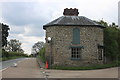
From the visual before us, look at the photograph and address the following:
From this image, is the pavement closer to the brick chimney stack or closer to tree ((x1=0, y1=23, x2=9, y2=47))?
the brick chimney stack

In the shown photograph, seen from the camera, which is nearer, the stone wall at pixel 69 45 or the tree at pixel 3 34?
the stone wall at pixel 69 45

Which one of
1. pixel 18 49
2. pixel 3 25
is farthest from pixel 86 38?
pixel 18 49

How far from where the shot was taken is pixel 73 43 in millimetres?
27078

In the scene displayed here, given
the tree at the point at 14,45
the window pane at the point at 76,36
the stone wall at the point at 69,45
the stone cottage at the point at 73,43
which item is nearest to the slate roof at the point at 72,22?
the stone cottage at the point at 73,43

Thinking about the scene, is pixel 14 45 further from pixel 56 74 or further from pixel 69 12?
pixel 56 74

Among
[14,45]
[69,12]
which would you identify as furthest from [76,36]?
[14,45]

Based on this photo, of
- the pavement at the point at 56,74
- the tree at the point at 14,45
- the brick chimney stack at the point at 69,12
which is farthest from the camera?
A: the tree at the point at 14,45

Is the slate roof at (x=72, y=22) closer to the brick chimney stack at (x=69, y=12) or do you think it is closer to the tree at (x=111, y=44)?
the brick chimney stack at (x=69, y=12)

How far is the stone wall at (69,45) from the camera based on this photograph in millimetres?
26859

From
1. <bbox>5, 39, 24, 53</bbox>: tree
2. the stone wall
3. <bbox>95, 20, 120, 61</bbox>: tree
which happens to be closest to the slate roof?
the stone wall

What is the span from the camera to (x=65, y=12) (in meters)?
29.7

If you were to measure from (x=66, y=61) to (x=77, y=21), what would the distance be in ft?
15.2

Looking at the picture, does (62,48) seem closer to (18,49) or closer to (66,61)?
→ (66,61)

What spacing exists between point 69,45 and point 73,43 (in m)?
0.50
